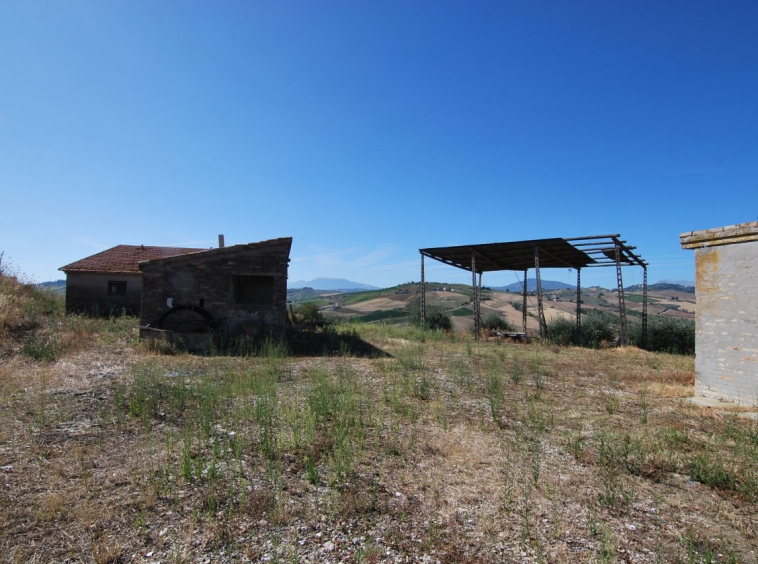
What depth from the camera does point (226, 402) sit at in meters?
6.15

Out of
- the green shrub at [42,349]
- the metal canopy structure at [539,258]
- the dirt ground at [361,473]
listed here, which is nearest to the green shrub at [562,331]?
the metal canopy structure at [539,258]

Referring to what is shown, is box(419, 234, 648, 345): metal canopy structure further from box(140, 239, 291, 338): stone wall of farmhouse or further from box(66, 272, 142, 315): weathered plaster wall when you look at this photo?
box(66, 272, 142, 315): weathered plaster wall

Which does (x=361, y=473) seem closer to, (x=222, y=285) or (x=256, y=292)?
(x=222, y=285)

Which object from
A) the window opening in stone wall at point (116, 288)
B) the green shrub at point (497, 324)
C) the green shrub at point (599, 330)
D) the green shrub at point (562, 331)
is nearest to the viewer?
the green shrub at point (562, 331)

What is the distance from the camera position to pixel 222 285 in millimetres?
12180

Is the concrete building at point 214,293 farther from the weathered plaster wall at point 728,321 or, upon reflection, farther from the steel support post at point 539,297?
the weathered plaster wall at point 728,321

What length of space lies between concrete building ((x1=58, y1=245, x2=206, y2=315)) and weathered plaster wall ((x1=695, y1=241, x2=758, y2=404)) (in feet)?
66.1

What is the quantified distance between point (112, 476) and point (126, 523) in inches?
35.8

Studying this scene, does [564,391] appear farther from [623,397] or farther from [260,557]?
[260,557]

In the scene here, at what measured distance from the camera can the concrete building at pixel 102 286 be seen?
18297 mm

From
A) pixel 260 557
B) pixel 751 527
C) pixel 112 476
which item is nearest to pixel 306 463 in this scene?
pixel 260 557

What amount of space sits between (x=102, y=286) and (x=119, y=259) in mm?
1912

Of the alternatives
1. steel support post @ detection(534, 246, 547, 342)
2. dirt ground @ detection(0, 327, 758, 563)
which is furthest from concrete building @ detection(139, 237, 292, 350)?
steel support post @ detection(534, 246, 547, 342)

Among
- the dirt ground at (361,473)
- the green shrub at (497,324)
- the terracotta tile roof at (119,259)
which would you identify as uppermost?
the terracotta tile roof at (119,259)
